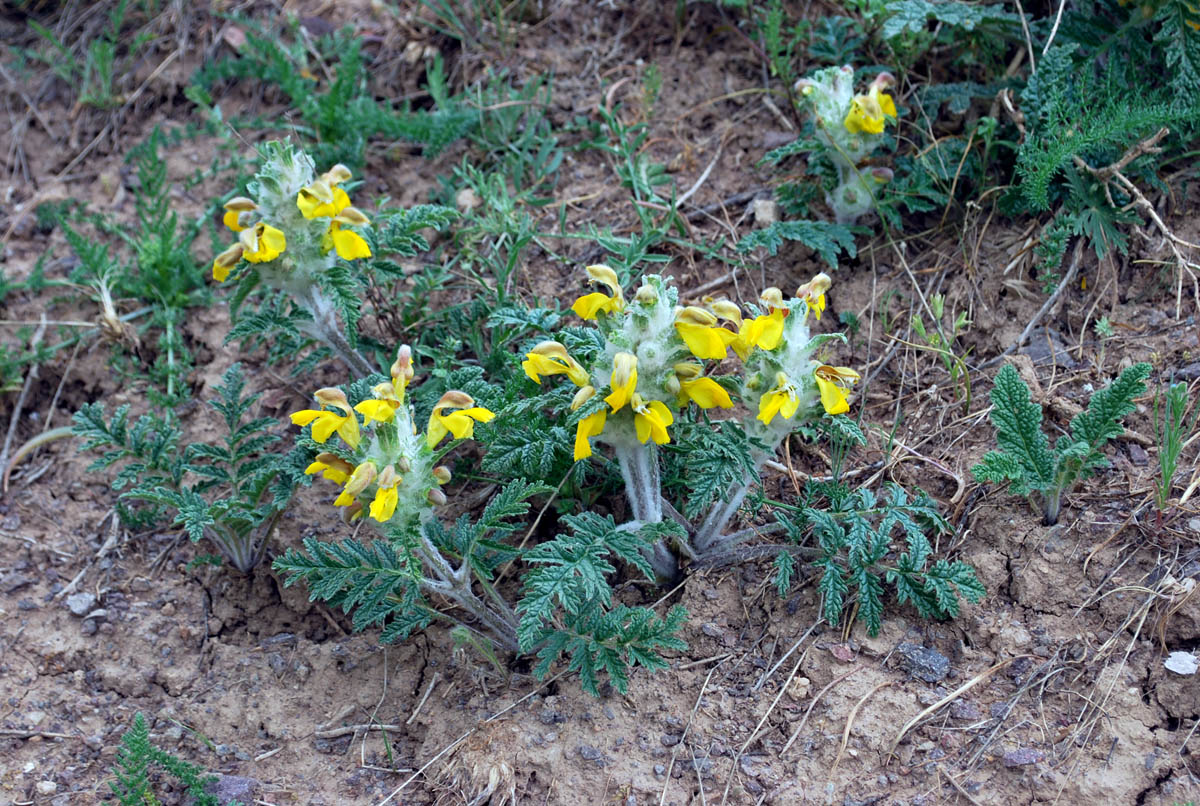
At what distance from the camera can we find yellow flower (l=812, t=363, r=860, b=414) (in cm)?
226

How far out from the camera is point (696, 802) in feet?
7.40

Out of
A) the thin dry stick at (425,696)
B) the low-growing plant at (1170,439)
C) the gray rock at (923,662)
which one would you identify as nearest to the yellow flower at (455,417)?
the thin dry stick at (425,696)

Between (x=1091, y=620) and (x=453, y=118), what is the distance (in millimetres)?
2880

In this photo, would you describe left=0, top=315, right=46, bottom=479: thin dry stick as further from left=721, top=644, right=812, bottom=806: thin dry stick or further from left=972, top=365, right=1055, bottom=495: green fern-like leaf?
left=972, top=365, right=1055, bottom=495: green fern-like leaf

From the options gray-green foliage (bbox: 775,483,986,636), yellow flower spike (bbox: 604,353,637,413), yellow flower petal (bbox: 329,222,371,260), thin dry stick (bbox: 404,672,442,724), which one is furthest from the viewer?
yellow flower petal (bbox: 329,222,371,260)

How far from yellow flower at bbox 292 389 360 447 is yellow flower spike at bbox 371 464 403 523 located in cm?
16

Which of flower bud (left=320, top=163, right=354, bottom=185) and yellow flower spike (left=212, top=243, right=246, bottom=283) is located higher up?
flower bud (left=320, top=163, right=354, bottom=185)

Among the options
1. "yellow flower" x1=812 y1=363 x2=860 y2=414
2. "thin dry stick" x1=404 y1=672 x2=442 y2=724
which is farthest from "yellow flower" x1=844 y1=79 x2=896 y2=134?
"thin dry stick" x1=404 y1=672 x2=442 y2=724

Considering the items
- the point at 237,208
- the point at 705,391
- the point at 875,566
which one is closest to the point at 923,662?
the point at 875,566

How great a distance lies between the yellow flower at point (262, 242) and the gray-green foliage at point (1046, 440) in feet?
6.46

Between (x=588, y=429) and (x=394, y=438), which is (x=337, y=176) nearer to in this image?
(x=394, y=438)

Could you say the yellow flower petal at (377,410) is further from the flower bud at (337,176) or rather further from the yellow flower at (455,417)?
the flower bud at (337,176)

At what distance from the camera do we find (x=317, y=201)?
267cm

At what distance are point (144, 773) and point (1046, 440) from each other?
2403mm
